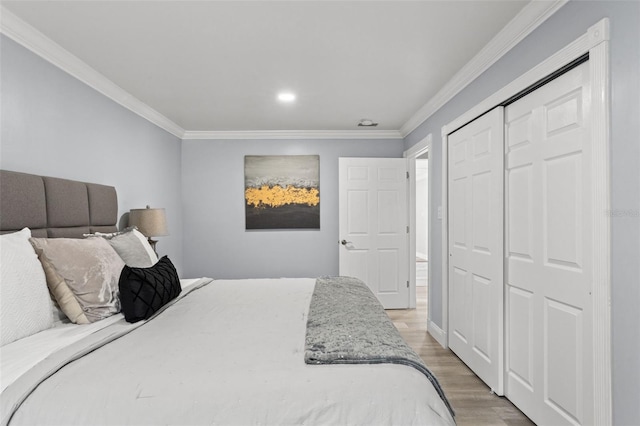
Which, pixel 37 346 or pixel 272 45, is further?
pixel 272 45

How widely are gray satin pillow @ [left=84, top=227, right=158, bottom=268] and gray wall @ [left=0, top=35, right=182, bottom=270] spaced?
2.11 ft

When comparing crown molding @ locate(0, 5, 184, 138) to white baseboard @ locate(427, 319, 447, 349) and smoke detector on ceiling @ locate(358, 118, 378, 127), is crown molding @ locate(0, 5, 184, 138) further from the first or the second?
white baseboard @ locate(427, 319, 447, 349)

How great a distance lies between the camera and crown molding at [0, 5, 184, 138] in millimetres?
2105

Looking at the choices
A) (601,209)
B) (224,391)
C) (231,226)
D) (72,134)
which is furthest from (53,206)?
(601,209)

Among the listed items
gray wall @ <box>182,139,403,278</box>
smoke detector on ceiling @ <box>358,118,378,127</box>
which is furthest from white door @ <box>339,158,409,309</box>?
smoke detector on ceiling @ <box>358,118,378,127</box>

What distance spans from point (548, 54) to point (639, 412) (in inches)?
69.7

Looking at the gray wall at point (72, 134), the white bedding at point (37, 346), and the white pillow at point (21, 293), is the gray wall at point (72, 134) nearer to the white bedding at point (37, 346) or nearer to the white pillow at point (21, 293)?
the white pillow at point (21, 293)

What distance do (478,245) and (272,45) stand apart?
2.17 metres

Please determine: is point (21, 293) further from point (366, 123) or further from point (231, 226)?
point (366, 123)

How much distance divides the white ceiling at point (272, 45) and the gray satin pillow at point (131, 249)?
4.34 ft

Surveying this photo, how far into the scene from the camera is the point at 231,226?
5020mm

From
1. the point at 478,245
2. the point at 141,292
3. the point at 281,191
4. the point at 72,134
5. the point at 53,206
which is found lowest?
the point at 141,292

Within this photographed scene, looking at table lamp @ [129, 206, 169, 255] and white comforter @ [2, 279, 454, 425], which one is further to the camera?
table lamp @ [129, 206, 169, 255]

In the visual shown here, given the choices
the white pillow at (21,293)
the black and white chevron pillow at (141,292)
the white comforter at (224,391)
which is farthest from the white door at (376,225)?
the white pillow at (21,293)
